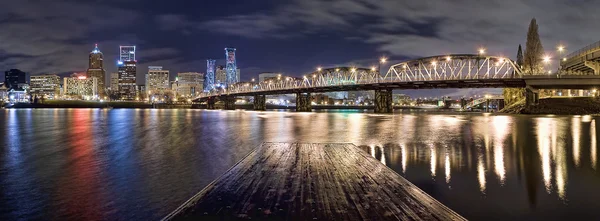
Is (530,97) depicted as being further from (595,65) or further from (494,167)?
(494,167)

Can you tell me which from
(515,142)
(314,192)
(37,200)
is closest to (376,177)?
(314,192)

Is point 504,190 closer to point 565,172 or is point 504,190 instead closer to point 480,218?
point 480,218

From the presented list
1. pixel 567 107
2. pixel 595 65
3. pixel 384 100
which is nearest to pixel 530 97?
pixel 567 107

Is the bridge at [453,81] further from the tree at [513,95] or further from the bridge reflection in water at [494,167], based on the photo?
the bridge reflection in water at [494,167]

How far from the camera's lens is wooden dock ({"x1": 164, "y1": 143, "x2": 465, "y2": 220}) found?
7426mm

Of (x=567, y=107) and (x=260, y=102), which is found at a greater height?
(x=260, y=102)

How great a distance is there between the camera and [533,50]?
349 feet

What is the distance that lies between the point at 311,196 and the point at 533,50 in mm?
120465

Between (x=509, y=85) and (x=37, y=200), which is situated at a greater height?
(x=509, y=85)

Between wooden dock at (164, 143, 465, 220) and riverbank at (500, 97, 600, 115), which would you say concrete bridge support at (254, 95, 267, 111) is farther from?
wooden dock at (164, 143, 465, 220)

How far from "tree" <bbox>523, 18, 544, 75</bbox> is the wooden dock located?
113751mm

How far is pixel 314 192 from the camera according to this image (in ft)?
30.5

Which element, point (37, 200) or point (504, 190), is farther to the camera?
point (504, 190)

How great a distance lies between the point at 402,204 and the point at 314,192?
7.27 ft
